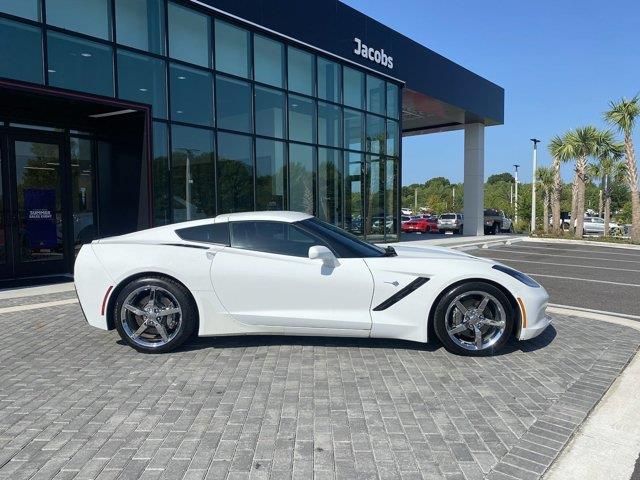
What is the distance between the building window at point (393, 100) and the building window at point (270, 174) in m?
5.75

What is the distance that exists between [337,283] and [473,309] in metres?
1.29

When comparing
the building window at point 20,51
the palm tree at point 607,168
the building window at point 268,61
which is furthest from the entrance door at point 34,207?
the palm tree at point 607,168

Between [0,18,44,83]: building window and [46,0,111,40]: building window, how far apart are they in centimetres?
47

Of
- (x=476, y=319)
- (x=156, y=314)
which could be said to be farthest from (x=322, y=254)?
(x=156, y=314)

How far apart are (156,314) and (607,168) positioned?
3415cm

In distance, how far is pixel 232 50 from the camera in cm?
1201

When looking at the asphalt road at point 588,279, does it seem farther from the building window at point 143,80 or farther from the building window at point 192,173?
the building window at point 143,80

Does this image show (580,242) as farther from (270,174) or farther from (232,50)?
(232,50)

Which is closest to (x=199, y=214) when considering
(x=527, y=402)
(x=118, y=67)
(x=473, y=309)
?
(x=118, y=67)

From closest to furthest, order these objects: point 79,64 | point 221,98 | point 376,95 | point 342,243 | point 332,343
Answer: point 342,243
point 332,343
point 79,64
point 221,98
point 376,95

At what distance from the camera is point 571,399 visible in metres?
3.46

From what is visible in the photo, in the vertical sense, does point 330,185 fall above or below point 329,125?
below

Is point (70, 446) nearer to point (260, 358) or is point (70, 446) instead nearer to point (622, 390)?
point (260, 358)

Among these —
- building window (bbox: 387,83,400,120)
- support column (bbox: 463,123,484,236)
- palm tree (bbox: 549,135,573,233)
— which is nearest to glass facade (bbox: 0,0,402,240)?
building window (bbox: 387,83,400,120)
